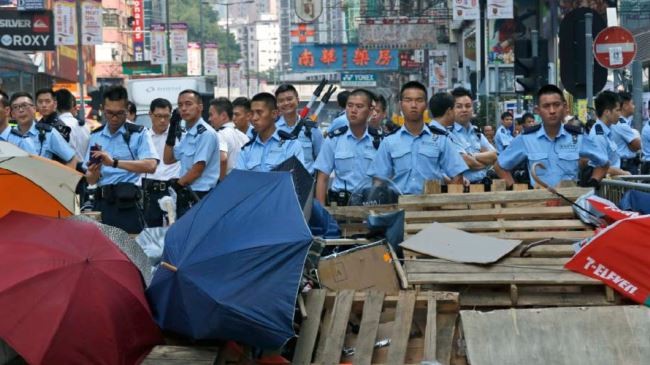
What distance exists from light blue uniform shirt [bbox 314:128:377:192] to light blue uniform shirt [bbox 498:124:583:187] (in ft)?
5.23

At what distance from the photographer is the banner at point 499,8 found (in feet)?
93.9

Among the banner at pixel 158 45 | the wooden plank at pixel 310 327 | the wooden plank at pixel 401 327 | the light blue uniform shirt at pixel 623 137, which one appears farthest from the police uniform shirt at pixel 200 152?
the banner at pixel 158 45

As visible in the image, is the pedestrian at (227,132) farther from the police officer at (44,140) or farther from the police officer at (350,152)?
the police officer at (350,152)

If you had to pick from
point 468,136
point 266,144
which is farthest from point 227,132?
point 266,144

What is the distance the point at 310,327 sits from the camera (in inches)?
271

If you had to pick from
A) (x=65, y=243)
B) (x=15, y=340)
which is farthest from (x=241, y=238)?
(x=15, y=340)

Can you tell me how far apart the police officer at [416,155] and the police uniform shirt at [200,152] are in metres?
2.31

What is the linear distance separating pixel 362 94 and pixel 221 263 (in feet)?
17.5

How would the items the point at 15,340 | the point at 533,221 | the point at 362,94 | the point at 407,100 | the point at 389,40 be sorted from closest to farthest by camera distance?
the point at 15,340 → the point at 533,221 → the point at 407,100 → the point at 362,94 → the point at 389,40

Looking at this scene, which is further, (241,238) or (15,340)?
(241,238)

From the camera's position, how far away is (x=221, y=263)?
6.71m

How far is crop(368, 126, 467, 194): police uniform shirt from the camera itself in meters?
10.1

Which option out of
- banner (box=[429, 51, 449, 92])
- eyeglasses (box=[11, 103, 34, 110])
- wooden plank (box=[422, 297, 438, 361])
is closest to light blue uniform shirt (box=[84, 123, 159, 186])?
eyeglasses (box=[11, 103, 34, 110])

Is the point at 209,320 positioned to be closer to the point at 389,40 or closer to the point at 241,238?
the point at 241,238
